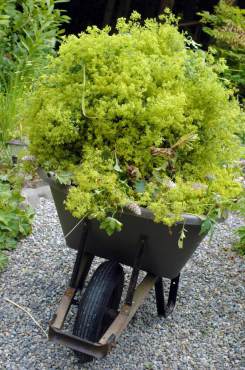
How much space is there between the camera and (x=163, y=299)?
2.45m

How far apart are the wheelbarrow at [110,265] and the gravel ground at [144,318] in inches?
8.9

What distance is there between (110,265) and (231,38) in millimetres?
3748

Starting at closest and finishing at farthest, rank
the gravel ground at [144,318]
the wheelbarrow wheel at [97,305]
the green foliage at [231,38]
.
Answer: the wheelbarrow wheel at [97,305]
the gravel ground at [144,318]
the green foliage at [231,38]

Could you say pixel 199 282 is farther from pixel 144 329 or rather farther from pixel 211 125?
pixel 211 125

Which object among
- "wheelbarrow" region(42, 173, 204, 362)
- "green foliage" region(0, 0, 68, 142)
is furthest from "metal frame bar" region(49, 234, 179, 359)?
"green foliage" region(0, 0, 68, 142)

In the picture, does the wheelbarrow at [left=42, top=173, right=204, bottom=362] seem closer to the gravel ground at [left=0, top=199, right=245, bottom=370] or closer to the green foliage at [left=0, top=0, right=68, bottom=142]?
the gravel ground at [left=0, top=199, right=245, bottom=370]

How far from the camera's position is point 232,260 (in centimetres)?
320

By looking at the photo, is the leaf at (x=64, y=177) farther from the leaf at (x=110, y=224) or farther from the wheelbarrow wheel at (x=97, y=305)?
the wheelbarrow wheel at (x=97, y=305)

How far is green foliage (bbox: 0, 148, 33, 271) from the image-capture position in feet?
9.23

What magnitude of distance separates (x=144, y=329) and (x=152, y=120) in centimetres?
102

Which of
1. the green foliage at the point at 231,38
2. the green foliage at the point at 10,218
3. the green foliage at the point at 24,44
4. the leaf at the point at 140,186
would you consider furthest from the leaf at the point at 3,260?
the green foliage at the point at 231,38

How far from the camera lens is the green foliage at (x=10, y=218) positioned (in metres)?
2.81

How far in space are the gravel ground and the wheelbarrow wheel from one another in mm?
231

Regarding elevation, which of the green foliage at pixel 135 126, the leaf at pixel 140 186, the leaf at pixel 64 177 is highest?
the green foliage at pixel 135 126
